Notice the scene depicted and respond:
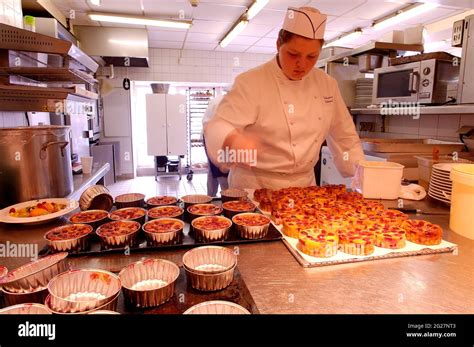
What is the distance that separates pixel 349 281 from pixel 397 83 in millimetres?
3086

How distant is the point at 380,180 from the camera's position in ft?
5.57

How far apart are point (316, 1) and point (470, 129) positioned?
8.60 ft

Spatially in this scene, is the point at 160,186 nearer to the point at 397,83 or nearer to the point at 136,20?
the point at 136,20

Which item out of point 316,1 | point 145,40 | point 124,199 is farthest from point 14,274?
point 145,40

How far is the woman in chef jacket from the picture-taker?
5.91ft

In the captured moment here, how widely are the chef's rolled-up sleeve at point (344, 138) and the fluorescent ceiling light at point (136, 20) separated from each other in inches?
149

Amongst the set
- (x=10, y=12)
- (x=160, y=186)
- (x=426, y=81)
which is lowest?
(x=160, y=186)

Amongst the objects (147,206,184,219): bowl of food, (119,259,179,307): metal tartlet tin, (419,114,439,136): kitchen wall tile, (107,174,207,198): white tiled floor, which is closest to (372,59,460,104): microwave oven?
(419,114,439,136): kitchen wall tile

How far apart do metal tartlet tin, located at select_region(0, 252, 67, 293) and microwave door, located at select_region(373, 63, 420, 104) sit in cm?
326

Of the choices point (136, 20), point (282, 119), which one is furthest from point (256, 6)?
point (282, 119)

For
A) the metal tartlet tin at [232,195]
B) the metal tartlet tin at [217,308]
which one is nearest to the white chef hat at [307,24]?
the metal tartlet tin at [232,195]

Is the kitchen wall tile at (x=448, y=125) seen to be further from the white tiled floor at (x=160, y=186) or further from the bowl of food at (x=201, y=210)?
the white tiled floor at (x=160, y=186)
